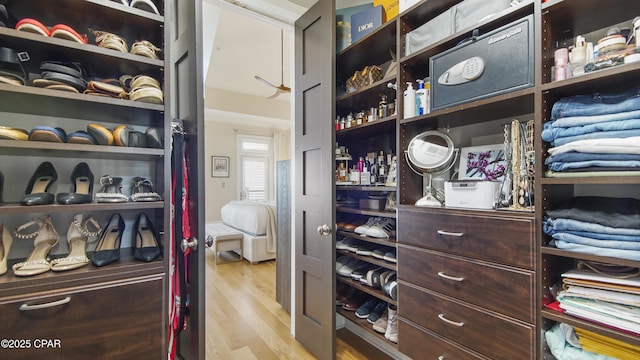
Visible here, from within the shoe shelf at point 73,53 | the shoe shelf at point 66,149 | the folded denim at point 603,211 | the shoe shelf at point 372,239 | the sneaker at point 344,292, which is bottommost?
the sneaker at point 344,292

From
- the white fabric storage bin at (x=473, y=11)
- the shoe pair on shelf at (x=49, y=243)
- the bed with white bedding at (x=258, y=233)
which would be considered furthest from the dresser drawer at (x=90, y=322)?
the bed with white bedding at (x=258, y=233)

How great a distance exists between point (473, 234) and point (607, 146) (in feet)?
1.66

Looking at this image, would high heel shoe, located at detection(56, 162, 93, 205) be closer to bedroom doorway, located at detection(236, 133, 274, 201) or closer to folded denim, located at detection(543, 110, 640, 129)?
folded denim, located at detection(543, 110, 640, 129)

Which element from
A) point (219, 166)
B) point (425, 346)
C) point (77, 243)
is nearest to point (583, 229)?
point (425, 346)

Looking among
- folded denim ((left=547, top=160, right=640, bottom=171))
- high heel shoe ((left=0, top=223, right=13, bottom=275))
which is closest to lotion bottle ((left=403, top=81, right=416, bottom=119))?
folded denim ((left=547, top=160, right=640, bottom=171))

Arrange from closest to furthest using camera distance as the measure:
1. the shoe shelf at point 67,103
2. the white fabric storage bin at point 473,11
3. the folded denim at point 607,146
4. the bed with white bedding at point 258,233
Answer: the folded denim at point 607,146 → the shoe shelf at point 67,103 → the white fabric storage bin at point 473,11 → the bed with white bedding at point 258,233

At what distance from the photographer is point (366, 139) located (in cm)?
219

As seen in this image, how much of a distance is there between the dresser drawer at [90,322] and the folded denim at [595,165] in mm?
1597

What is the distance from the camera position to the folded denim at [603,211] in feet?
2.78

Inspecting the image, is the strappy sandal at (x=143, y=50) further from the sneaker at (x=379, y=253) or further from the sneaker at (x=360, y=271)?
the sneaker at (x=360, y=271)

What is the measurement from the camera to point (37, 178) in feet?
4.00

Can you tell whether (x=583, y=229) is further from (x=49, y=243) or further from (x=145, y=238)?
(x=49, y=243)

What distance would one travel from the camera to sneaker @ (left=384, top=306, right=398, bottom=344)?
163cm

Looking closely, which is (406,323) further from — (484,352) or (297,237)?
(297,237)
